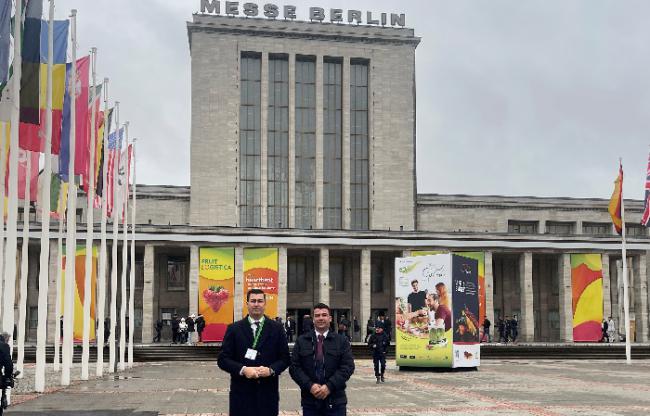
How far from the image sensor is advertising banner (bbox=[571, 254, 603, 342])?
63.9 meters

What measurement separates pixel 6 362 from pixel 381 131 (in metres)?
63.1

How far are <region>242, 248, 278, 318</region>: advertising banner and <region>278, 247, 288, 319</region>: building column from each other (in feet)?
4.61

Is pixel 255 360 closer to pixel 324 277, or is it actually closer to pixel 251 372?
pixel 251 372

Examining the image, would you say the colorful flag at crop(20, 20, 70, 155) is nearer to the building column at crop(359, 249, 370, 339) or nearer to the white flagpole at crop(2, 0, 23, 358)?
the white flagpole at crop(2, 0, 23, 358)

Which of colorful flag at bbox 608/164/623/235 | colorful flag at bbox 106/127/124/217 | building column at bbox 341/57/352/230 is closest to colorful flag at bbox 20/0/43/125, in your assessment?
colorful flag at bbox 106/127/124/217

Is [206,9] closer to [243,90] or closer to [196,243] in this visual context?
[243,90]

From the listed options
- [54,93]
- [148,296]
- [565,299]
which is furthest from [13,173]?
[565,299]

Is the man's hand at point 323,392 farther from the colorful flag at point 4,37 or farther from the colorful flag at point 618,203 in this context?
the colorful flag at point 618,203

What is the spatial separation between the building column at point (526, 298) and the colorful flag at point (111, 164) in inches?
1576

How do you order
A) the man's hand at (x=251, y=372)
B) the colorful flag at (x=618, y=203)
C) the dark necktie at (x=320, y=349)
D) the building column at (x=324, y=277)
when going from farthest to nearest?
the building column at (x=324, y=277), the colorful flag at (x=618, y=203), the dark necktie at (x=320, y=349), the man's hand at (x=251, y=372)

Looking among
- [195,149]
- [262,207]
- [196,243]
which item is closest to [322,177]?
[262,207]

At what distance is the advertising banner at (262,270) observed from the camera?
60469 millimetres

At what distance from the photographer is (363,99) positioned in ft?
250

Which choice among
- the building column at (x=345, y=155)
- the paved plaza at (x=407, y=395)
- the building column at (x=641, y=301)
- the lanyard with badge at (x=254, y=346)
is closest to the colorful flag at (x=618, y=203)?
the paved plaza at (x=407, y=395)
